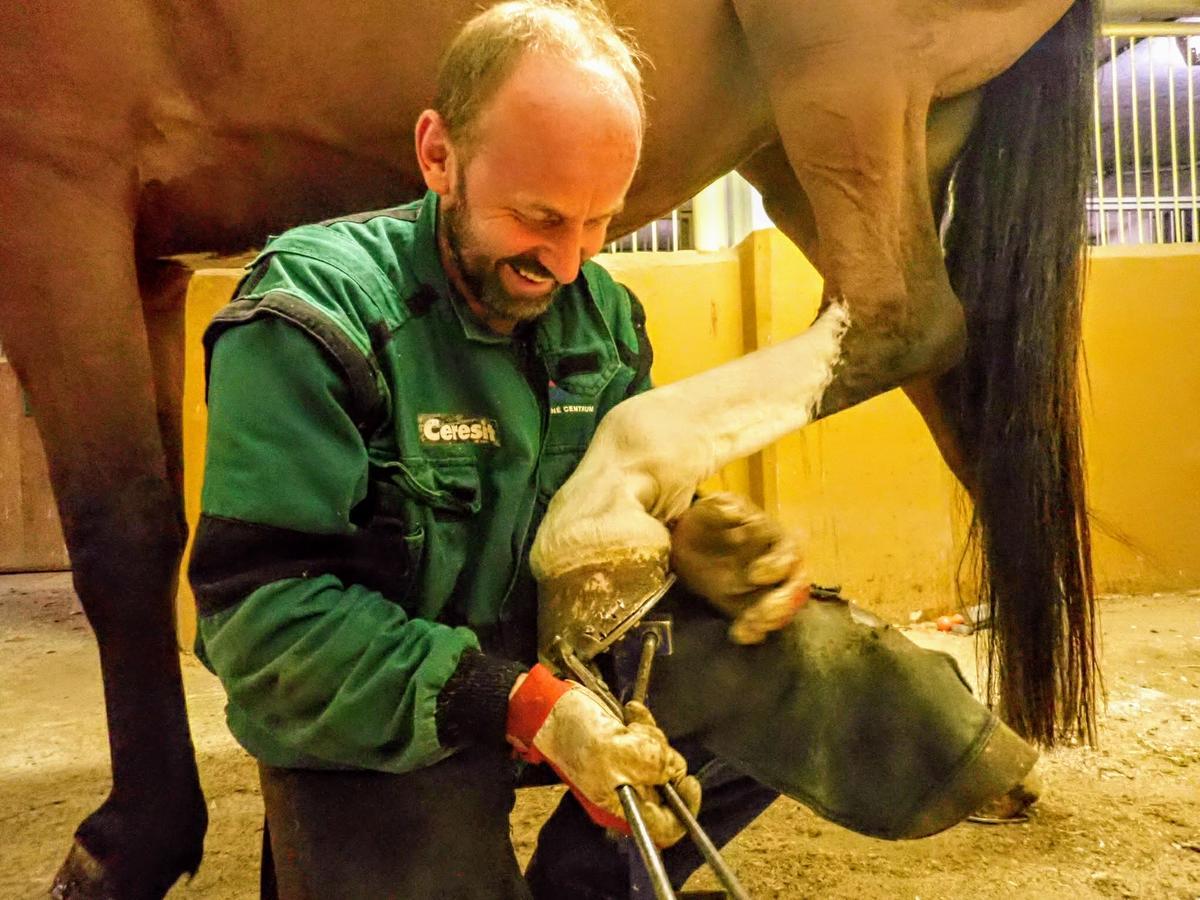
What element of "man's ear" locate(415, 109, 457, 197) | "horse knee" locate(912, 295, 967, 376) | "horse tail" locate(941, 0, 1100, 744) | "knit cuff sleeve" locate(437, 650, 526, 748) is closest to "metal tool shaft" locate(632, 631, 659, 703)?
"knit cuff sleeve" locate(437, 650, 526, 748)

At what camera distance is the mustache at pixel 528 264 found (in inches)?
26.5

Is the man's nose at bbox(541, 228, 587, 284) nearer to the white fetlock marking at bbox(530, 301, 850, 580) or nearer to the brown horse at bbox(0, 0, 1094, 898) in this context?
the white fetlock marking at bbox(530, 301, 850, 580)

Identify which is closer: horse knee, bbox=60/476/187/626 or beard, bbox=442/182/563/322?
beard, bbox=442/182/563/322

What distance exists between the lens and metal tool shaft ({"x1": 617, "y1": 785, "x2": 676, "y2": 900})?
0.41 m

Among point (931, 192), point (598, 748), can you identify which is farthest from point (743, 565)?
point (931, 192)

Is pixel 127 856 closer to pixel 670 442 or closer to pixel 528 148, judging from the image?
pixel 670 442

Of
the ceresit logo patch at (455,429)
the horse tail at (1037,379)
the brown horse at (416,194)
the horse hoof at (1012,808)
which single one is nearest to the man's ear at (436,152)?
the ceresit logo patch at (455,429)

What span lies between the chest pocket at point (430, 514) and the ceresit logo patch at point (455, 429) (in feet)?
0.06

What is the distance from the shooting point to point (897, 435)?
2.03 m

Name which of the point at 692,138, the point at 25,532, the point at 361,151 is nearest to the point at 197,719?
the point at 361,151

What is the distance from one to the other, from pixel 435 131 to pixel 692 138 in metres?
0.58

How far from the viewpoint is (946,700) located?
71 centimetres

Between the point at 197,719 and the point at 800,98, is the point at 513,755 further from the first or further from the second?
the point at 197,719

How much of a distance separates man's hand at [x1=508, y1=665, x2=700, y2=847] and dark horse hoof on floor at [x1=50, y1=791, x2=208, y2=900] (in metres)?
0.57
